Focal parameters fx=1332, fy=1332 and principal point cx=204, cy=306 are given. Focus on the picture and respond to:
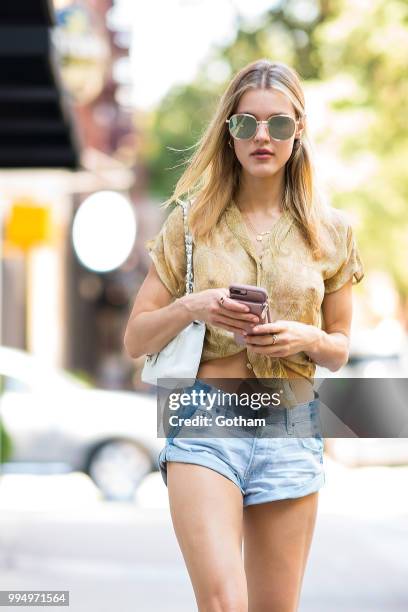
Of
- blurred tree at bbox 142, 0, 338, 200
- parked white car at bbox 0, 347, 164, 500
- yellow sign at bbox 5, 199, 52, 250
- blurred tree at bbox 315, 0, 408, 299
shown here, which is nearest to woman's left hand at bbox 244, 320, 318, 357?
parked white car at bbox 0, 347, 164, 500

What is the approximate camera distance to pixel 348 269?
3471 mm

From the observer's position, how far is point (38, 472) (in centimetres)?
1310

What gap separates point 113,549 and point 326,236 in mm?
6337

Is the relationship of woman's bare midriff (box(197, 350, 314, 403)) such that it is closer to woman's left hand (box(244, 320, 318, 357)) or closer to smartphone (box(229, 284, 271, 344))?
woman's left hand (box(244, 320, 318, 357))

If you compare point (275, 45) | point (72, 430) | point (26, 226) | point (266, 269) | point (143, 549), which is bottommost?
point (143, 549)

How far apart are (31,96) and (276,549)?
7.08 metres

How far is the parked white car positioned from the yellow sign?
5.95 m

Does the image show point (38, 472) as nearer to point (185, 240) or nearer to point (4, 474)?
point (4, 474)

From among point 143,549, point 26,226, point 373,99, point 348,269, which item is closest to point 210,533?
point 348,269

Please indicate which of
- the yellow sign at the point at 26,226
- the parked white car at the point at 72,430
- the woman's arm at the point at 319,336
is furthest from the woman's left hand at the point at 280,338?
the yellow sign at the point at 26,226

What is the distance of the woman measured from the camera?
324 centimetres

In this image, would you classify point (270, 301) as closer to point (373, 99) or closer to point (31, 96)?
point (31, 96)

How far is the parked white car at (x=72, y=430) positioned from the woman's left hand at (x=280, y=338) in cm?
995

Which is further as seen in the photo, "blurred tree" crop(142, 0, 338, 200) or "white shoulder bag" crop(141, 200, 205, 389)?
"blurred tree" crop(142, 0, 338, 200)
